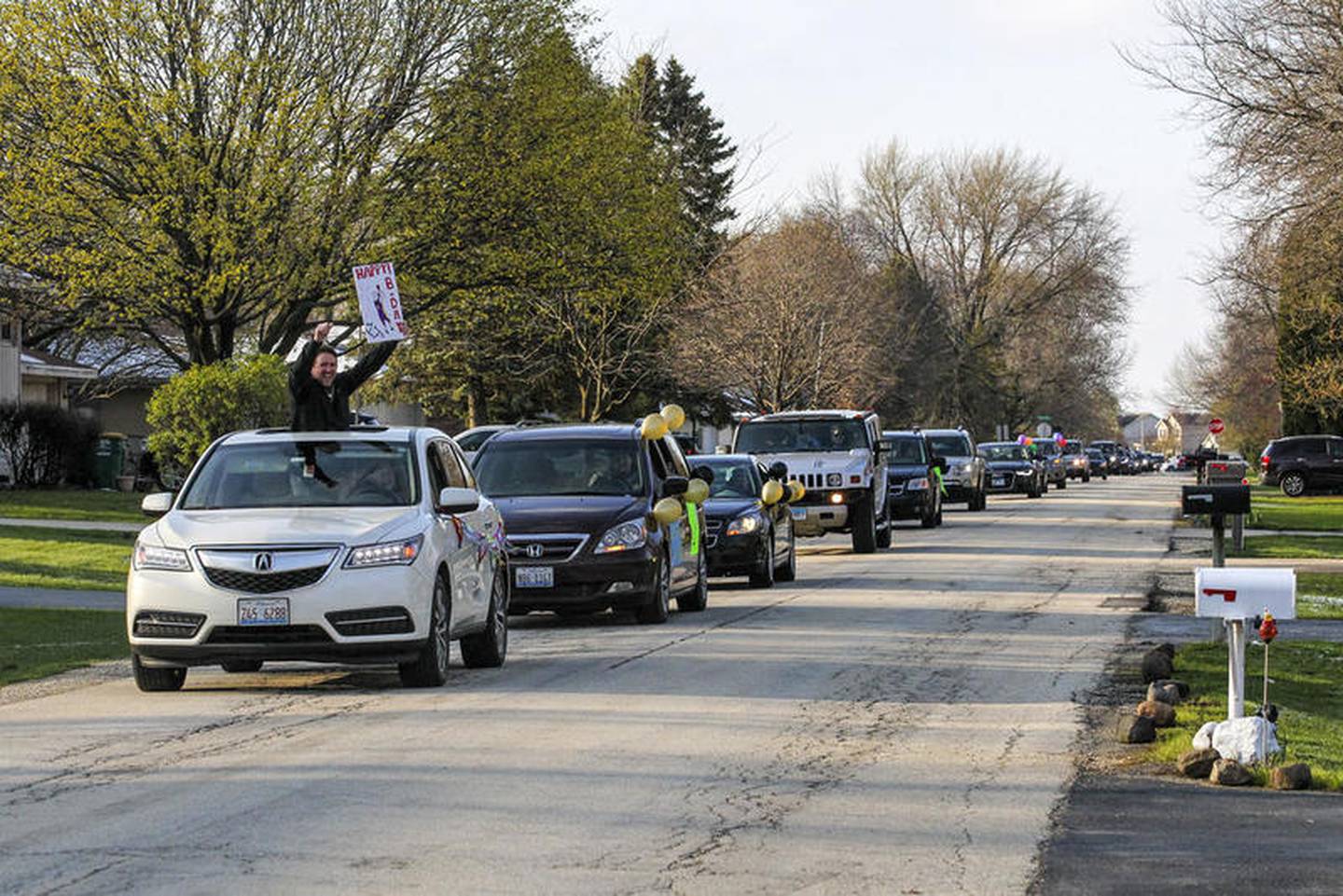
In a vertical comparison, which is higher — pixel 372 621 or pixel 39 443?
pixel 39 443

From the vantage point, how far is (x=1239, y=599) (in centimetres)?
1089

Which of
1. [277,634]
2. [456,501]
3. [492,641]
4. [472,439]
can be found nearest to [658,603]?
[492,641]

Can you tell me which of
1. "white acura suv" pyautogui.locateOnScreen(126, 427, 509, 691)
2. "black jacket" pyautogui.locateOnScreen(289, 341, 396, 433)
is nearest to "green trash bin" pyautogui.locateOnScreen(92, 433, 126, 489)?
"black jacket" pyautogui.locateOnScreen(289, 341, 396, 433)

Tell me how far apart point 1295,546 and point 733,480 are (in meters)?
12.1

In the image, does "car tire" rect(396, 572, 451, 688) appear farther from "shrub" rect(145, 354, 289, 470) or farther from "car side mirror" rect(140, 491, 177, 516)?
"shrub" rect(145, 354, 289, 470)

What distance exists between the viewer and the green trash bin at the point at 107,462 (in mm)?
48906

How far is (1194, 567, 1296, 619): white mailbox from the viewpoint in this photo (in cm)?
1084

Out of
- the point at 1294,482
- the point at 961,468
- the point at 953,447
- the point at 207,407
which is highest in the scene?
the point at 207,407

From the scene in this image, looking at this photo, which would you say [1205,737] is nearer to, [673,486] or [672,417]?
[673,486]

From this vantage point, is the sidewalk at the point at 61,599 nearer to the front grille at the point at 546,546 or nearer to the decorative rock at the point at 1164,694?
the front grille at the point at 546,546

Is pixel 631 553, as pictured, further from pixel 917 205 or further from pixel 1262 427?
pixel 1262 427

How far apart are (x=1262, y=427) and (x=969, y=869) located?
9872 centimetres

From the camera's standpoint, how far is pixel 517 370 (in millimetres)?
62750

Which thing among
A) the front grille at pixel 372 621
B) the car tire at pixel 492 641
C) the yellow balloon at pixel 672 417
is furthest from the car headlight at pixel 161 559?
the yellow balloon at pixel 672 417
